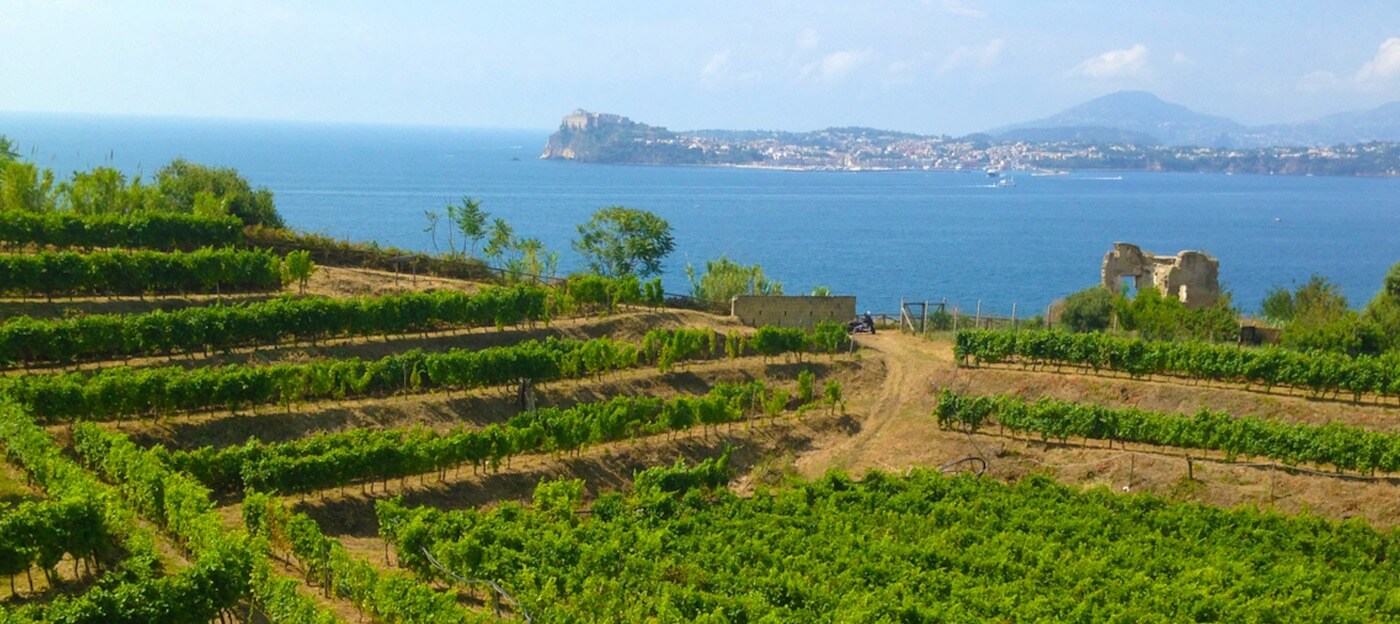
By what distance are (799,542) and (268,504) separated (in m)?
10.6

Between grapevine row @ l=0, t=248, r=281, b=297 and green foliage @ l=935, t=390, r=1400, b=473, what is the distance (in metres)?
23.3

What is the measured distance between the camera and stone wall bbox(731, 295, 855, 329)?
44938 mm

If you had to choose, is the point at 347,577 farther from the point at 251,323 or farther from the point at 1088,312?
the point at 1088,312

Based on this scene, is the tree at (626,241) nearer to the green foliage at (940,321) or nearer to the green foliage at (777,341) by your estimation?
the green foliage at (940,321)

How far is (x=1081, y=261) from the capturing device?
117 meters

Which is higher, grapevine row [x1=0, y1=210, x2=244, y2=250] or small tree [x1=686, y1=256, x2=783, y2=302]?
grapevine row [x1=0, y1=210, x2=244, y2=250]

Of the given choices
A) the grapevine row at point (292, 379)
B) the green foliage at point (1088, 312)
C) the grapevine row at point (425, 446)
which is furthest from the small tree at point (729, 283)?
the grapevine row at point (425, 446)

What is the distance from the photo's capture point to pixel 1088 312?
157 feet

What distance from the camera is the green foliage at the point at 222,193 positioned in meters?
49.3

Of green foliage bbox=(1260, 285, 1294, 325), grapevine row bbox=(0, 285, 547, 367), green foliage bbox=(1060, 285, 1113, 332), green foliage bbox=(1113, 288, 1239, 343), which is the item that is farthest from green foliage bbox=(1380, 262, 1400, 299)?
grapevine row bbox=(0, 285, 547, 367)

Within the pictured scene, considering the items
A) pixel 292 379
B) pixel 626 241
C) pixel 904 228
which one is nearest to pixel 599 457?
pixel 292 379

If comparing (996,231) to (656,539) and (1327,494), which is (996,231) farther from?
(656,539)

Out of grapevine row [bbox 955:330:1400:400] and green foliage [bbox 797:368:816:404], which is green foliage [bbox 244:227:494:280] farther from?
grapevine row [bbox 955:330:1400:400]

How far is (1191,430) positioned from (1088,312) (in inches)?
643
